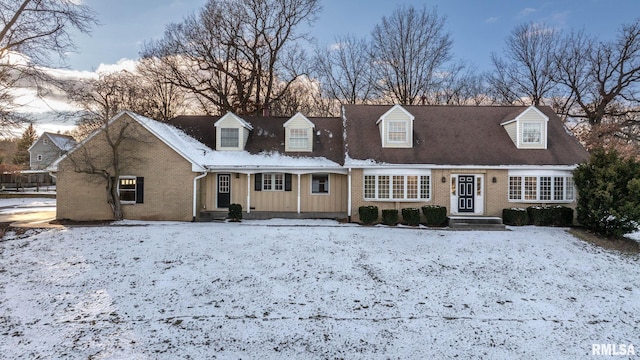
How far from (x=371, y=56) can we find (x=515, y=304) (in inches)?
1049

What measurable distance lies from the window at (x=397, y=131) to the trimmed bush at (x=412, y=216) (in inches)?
159

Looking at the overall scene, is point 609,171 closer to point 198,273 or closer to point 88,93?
point 198,273

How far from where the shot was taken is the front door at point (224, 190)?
57.4ft

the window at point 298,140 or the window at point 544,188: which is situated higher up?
the window at point 298,140

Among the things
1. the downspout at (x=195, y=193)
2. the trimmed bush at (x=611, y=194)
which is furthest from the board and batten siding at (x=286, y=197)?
the trimmed bush at (x=611, y=194)

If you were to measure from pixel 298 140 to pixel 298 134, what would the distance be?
35 centimetres

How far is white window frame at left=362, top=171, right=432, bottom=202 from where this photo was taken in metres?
16.0

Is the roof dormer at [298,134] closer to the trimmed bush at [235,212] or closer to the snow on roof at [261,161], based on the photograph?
the snow on roof at [261,161]

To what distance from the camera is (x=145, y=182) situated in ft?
51.7

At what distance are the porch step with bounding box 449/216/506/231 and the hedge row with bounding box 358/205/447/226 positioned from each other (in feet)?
1.80

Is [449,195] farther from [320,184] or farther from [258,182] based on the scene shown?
[258,182]

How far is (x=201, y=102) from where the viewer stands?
2992cm

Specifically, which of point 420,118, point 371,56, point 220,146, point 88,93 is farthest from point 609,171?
point 88,93

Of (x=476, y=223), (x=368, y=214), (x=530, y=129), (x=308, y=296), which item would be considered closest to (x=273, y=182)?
(x=368, y=214)
